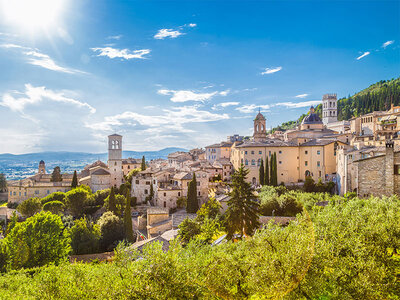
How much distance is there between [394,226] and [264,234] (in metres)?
7.22

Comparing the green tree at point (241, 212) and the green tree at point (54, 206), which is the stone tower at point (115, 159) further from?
the green tree at point (241, 212)

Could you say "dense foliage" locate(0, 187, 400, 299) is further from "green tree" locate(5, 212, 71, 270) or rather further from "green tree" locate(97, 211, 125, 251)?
"green tree" locate(97, 211, 125, 251)

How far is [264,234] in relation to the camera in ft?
50.9

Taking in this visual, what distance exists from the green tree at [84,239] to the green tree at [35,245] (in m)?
5.03

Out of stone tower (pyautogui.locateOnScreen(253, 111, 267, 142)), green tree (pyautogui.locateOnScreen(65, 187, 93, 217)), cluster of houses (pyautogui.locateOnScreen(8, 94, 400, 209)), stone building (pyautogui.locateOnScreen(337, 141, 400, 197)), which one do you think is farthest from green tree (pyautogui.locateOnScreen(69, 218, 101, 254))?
stone tower (pyautogui.locateOnScreen(253, 111, 267, 142))

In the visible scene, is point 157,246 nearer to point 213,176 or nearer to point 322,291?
point 322,291

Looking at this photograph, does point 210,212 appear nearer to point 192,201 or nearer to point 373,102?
point 192,201

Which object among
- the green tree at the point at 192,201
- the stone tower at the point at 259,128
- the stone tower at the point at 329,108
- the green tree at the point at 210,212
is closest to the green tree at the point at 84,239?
the green tree at the point at 192,201

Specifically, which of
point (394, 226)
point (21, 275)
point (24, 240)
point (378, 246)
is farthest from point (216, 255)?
point (24, 240)

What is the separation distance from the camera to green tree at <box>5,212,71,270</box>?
2545cm

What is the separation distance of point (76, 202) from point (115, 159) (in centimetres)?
1496

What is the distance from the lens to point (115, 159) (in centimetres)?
6184

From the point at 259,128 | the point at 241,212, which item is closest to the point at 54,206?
the point at 241,212

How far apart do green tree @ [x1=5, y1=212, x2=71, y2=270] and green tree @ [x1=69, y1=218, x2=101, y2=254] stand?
5.03 meters
